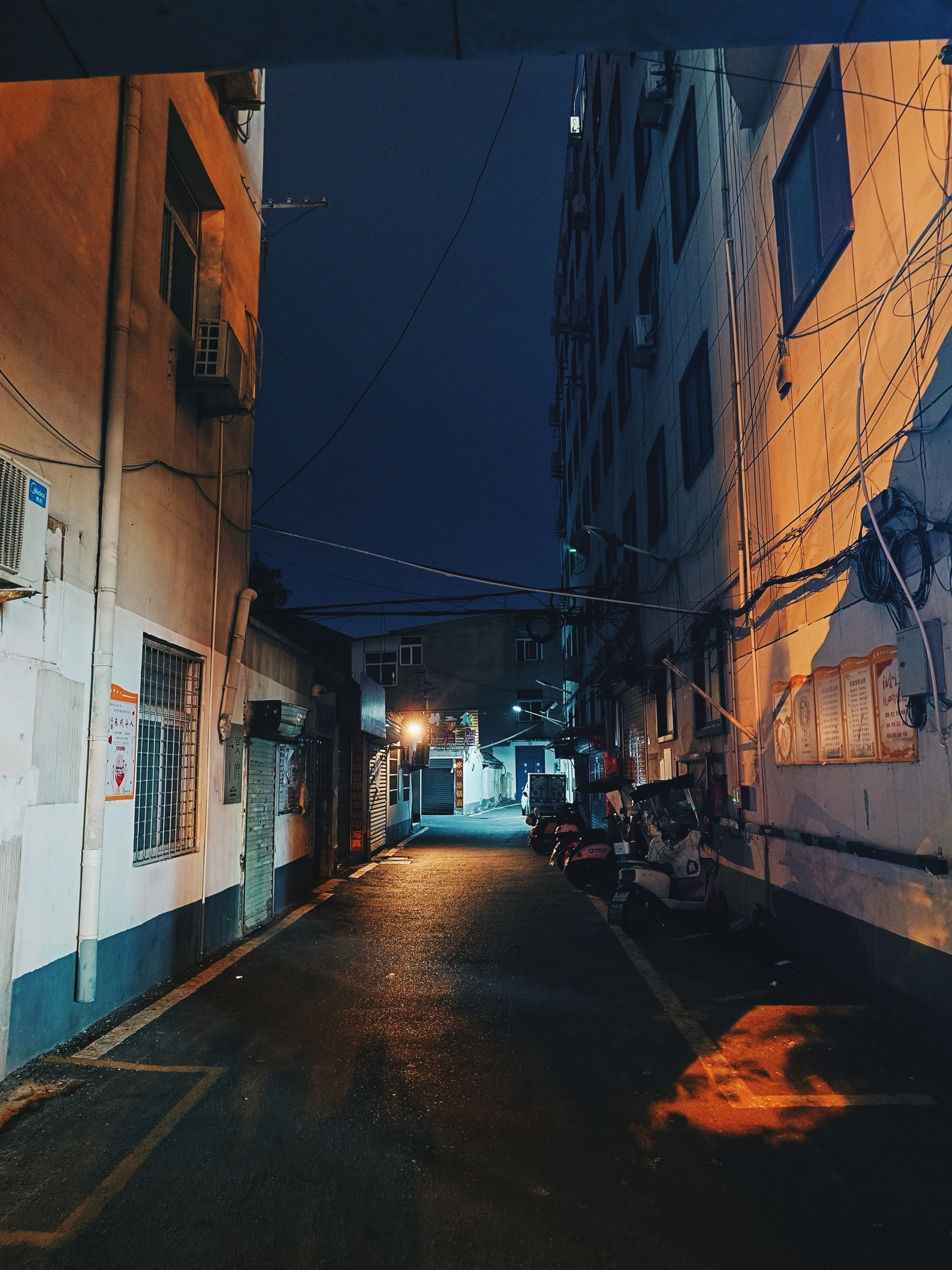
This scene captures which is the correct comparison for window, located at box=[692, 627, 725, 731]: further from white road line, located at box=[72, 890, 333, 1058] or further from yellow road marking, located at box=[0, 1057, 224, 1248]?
yellow road marking, located at box=[0, 1057, 224, 1248]

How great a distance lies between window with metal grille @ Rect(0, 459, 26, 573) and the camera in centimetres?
463

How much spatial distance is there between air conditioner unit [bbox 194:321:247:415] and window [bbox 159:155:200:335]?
1.28 feet

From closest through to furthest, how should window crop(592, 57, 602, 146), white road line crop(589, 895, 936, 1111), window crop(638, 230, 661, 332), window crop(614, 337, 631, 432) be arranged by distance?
white road line crop(589, 895, 936, 1111) < window crop(638, 230, 661, 332) < window crop(614, 337, 631, 432) < window crop(592, 57, 602, 146)

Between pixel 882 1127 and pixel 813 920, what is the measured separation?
352 cm

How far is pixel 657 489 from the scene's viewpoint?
617 inches

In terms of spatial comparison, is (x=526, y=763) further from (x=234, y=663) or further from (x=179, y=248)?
(x=179, y=248)

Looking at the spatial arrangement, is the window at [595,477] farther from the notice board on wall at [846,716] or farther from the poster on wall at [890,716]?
the poster on wall at [890,716]

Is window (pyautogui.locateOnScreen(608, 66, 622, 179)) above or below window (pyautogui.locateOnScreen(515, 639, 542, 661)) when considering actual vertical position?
above

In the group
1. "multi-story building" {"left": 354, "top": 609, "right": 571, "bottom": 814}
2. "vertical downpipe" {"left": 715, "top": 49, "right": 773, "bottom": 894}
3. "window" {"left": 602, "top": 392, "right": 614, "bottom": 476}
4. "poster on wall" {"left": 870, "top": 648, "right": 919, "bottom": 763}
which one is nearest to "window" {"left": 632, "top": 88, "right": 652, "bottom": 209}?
"window" {"left": 602, "top": 392, "right": 614, "bottom": 476}

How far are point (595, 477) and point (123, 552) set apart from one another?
19.7 m

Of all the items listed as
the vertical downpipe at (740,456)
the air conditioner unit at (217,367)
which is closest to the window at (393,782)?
the vertical downpipe at (740,456)

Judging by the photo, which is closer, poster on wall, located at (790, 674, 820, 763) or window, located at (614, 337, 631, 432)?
poster on wall, located at (790, 674, 820, 763)

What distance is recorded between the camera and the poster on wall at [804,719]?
7609 mm

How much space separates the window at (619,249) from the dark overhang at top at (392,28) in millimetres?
15709
